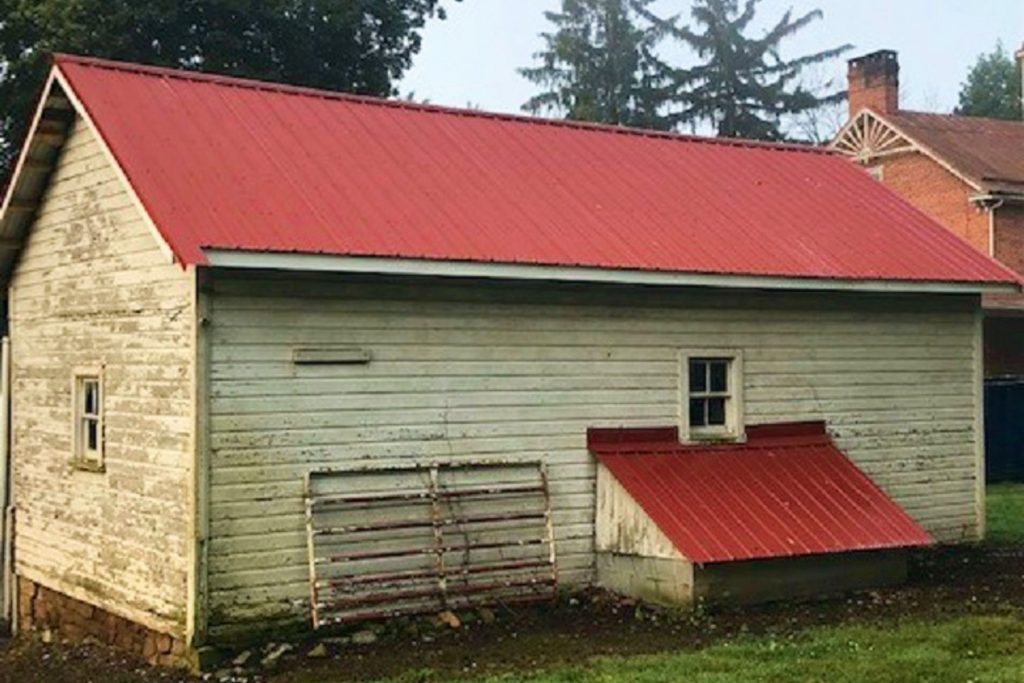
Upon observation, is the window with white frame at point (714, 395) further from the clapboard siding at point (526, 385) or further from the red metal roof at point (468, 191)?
the red metal roof at point (468, 191)

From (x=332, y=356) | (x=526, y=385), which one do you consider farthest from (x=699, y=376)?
(x=332, y=356)

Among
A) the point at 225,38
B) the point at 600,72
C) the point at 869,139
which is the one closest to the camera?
the point at 225,38

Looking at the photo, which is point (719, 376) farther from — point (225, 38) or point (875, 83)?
point (875, 83)

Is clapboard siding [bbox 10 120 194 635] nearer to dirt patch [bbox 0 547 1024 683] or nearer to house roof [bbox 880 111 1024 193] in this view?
dirt patch [bbox 0 547 1024 683]

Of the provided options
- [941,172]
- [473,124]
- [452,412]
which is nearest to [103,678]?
[452,412]

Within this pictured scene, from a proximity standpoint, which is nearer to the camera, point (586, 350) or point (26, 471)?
point (586, 350)

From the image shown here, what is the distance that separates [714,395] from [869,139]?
25.1 meters

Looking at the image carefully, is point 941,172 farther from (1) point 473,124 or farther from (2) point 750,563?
(2) point 750,563

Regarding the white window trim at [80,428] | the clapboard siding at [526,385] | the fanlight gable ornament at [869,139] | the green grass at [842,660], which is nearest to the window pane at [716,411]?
the clapboard siding at [526,385]

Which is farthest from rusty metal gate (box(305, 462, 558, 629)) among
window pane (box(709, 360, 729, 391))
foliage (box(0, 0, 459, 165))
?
foliage (box(0, 0, 459, 165))

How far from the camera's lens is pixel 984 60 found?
68.6 m

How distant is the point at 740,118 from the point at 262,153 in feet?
160

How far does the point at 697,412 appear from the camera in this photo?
50.3 ft

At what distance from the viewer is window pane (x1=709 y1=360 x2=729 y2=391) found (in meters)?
15.5
